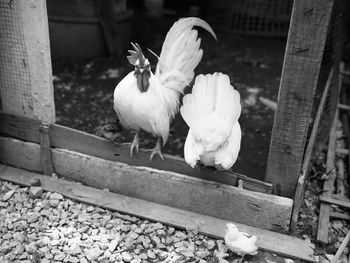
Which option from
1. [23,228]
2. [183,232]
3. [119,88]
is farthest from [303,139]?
[23,228]

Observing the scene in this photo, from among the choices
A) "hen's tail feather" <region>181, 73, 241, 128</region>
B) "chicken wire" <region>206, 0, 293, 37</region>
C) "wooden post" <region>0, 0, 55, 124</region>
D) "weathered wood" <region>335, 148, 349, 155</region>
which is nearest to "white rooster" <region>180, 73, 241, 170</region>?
"hen's tail feather" <region>181, 73, 241, 128</region>

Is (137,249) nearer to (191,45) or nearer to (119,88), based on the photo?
(119,88)

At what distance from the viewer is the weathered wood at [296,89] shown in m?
2.48

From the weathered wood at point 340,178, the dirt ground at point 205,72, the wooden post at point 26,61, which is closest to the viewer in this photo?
the wooden post at point 26,61

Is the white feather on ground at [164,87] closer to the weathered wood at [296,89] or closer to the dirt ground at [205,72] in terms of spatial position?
the weathered wood at [296,89]

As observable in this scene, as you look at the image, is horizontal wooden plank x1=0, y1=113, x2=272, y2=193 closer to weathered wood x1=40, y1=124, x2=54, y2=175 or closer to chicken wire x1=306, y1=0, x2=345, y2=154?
weathered wood x1=40, y1=124, x2=54, y2=175

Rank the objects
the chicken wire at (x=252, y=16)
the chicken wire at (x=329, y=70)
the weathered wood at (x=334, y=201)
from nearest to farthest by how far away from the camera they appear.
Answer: the chicken wire at (x=329, y=70) < the weathered wood at (x=334, y=201) < the chicken wire at (x=252, y=16)

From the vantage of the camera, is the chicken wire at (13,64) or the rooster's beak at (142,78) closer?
the rooster's beak at (142,78)

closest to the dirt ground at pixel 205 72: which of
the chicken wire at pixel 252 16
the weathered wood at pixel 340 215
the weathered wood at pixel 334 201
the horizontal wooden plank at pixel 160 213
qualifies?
the chicken wire at pixel 252 16

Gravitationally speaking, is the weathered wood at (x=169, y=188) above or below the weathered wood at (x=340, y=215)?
above

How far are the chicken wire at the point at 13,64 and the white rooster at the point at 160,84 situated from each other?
0.81 m

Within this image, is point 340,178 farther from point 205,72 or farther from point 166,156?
point 205,72

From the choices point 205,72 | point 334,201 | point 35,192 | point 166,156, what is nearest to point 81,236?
point 35,192

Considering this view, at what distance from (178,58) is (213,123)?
2.15 ft
